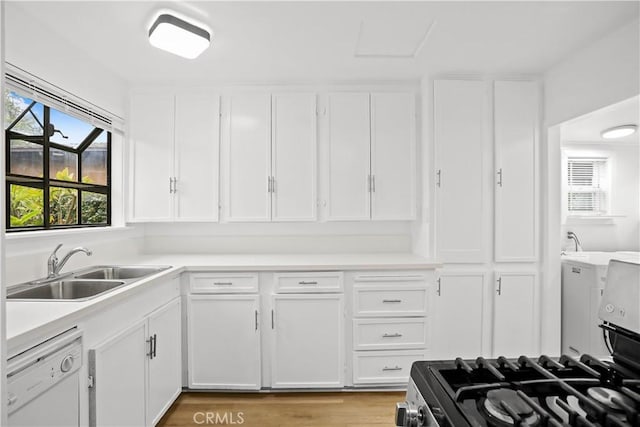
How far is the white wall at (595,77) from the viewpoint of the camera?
2.09m

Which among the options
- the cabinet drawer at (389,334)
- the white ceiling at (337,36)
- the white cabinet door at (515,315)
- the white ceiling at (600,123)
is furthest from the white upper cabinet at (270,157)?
the white ceiling at (600,123)

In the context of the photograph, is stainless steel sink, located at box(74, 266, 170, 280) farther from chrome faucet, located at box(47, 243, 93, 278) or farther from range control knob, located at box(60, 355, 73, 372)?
range control knob, located at box(60, 355, 73, 372)

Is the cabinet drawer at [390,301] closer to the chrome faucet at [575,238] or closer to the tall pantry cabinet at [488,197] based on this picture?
the tall pantry cabinet at [488,197]

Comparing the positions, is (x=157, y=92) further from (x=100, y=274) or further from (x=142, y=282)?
(x=142, y=282)

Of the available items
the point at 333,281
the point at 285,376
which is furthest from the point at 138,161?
the point at 285,376

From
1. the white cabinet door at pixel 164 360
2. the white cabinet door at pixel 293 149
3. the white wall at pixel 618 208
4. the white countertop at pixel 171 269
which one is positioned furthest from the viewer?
the white wall at pixel 618 208

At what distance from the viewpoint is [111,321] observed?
1691mm

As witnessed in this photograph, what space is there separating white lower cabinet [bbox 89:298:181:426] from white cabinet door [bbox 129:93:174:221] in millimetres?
927

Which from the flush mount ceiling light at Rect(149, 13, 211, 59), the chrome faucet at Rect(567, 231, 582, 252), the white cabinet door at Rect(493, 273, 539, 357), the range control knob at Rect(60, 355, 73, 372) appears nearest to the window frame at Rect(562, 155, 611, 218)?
the chrome faucet at Rect(567, 231, 582, 252)

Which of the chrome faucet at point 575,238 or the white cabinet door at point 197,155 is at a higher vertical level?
the white cabinet door at point 197,155

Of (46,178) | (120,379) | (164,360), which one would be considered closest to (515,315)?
(164,360)

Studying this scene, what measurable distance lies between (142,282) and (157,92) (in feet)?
5.78

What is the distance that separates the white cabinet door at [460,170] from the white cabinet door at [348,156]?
1.92 feet

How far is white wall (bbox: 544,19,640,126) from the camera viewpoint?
2093 millimetres
